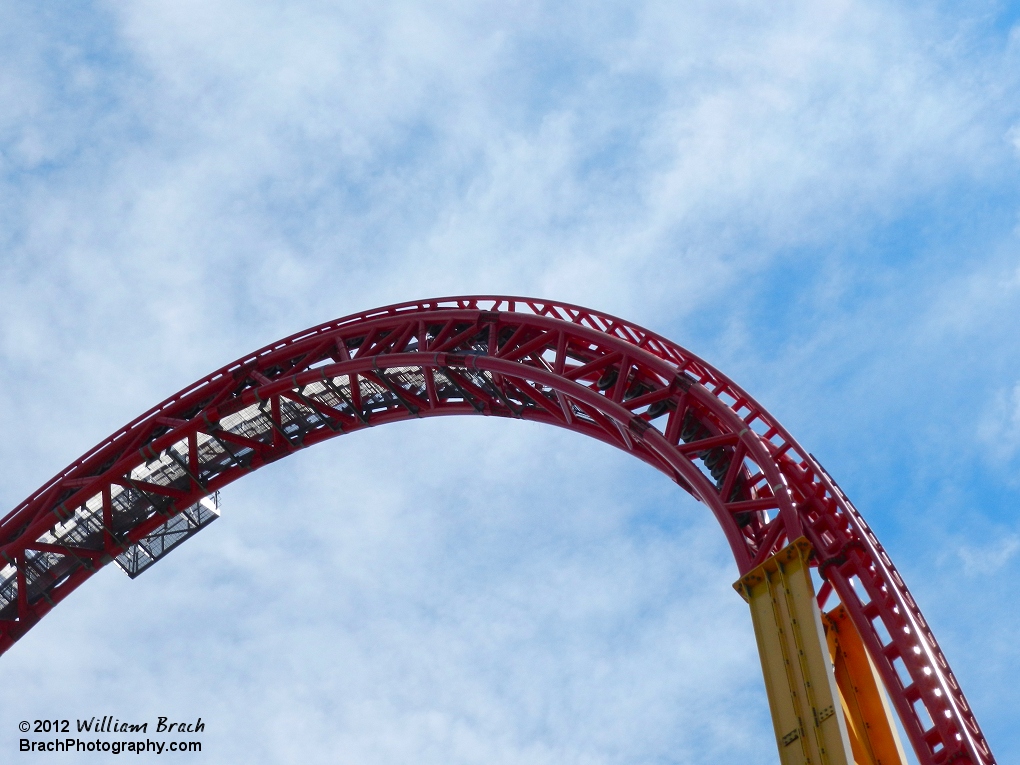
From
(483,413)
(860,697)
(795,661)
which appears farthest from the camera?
(483,413)

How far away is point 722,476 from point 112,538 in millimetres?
12924

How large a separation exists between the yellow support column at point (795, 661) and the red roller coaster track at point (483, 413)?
3.55 feet

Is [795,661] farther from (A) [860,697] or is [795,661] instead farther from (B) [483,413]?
(B) [483,413]

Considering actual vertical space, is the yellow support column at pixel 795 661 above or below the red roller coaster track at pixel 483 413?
below

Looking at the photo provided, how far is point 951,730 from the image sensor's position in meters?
13.6

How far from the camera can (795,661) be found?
43.1ft

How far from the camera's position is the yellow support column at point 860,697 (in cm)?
1384

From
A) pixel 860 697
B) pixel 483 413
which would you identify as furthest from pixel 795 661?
pixel 483 413

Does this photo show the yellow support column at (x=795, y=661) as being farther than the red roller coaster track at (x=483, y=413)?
No

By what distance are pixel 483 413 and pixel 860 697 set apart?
956 cm

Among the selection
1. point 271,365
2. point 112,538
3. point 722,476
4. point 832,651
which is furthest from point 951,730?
point 112,538

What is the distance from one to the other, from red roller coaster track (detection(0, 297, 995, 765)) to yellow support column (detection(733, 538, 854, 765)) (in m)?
1.08

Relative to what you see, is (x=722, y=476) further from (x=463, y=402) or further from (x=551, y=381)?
(x=463, y=402)

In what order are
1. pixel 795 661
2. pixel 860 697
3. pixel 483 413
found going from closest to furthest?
pixel 795 661, pixel 860 697, pixel 483 413
